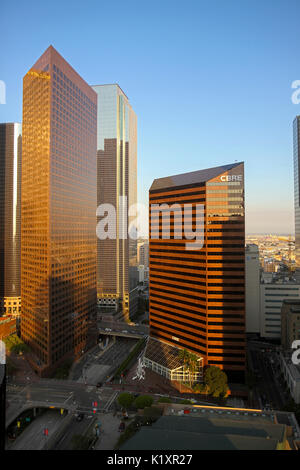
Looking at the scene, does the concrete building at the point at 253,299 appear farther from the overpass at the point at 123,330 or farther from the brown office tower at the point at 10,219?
the brown office tower at the point at 10,219

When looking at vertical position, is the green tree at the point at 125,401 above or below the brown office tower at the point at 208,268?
below

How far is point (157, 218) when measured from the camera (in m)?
98.0

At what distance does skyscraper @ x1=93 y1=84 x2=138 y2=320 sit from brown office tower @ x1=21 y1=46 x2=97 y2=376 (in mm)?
54166

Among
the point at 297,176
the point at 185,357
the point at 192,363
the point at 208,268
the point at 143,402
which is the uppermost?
the point at 297,176

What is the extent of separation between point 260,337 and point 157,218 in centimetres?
6190

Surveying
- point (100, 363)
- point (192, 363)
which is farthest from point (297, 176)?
point (100, 363)

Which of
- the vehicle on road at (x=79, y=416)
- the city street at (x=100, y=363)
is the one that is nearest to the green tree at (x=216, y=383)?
the vehicle on road at (x=79, y=416)

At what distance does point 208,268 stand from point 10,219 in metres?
113

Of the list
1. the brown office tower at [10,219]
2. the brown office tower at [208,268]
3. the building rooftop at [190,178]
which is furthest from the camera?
the brown office tower at [10,219]

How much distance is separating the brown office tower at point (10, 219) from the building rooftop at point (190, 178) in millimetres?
85905

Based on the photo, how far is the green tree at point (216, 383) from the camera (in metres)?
69.4

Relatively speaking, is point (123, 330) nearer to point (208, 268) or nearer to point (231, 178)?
point (208, 268)

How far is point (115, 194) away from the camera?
16750 cm

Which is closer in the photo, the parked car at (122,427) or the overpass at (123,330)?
the parked car at (122,427)
